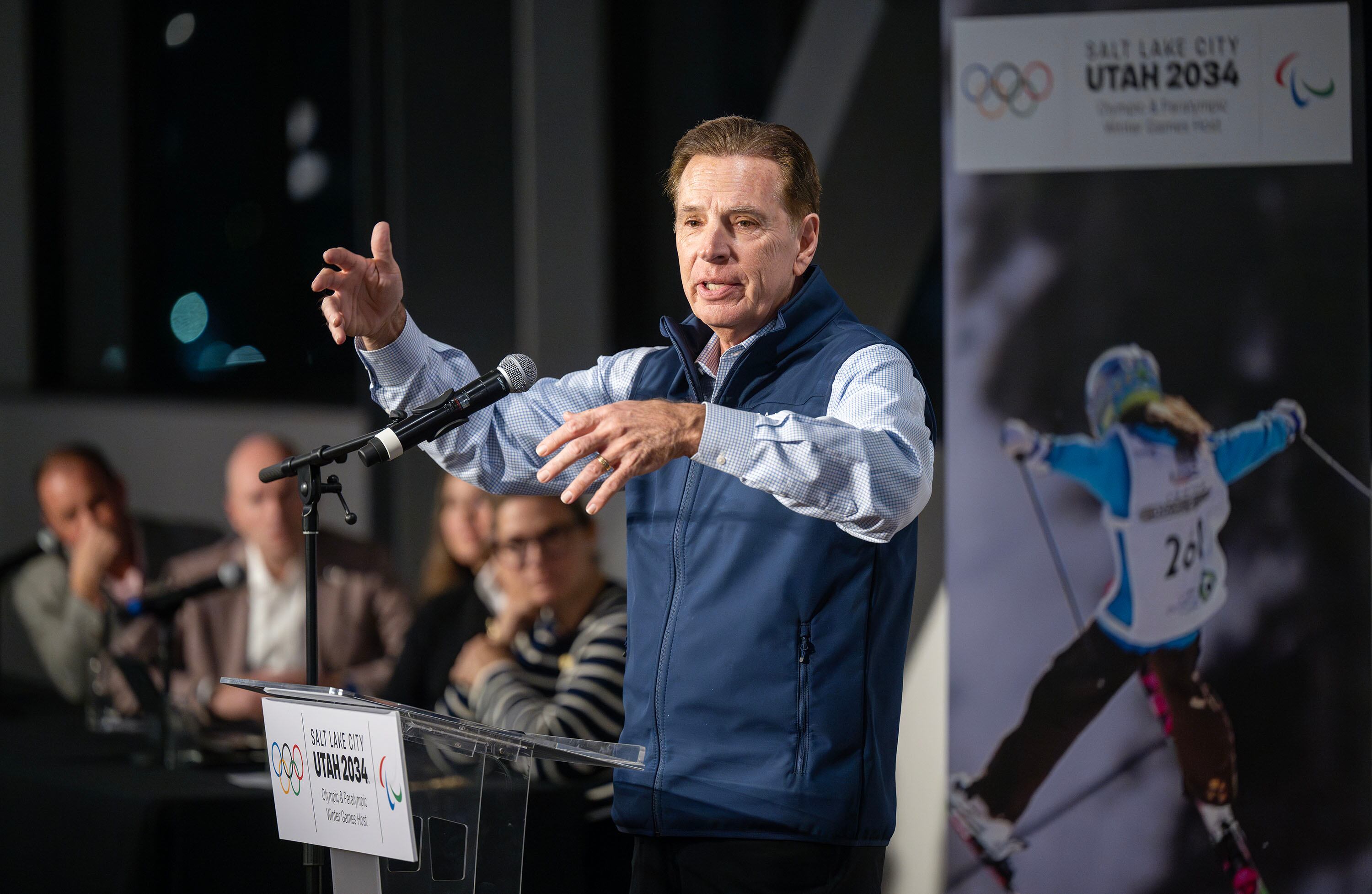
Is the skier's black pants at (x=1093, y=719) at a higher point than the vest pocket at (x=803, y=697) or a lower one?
lower

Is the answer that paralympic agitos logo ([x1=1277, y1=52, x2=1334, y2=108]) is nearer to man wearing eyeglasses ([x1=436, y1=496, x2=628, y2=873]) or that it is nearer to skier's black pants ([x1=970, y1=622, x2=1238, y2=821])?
skier's black pants ([x1=970, y1=622, x2=1238, y2=821])

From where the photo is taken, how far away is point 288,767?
159 cm

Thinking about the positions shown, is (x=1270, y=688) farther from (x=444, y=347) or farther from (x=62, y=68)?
(x=62, y=68)

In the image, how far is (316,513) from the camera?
62.4 inches

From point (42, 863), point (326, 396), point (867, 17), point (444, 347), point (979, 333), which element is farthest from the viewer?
point (326, 396)

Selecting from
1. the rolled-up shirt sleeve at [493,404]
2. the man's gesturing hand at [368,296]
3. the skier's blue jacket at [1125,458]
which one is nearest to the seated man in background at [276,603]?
the skier's blue jacket at [1125,458]

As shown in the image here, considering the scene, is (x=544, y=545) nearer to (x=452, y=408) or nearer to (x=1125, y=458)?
(x=1125, y=458)

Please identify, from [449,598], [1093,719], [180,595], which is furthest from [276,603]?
[1093,719]

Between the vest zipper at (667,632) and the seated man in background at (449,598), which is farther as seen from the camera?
the seated man in background at (449,598)

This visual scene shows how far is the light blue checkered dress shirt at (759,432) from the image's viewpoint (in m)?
1.41

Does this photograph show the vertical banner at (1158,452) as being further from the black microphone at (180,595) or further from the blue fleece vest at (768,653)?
the black microphone at (180,595)

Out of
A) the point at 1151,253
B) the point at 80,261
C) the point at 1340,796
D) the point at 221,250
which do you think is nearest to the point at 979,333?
the point at 1151,253

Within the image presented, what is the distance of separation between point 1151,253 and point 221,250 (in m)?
3.27

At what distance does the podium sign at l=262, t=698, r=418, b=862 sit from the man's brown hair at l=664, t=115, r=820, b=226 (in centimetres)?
82
